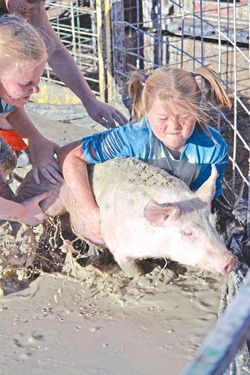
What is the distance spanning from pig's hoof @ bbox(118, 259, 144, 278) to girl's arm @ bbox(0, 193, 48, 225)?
1.42 ft

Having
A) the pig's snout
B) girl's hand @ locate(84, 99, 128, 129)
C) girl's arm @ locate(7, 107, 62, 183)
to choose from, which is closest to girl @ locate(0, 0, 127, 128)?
girl's hand @ locate(84, 99, 128, 129)

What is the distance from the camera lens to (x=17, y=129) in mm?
3141

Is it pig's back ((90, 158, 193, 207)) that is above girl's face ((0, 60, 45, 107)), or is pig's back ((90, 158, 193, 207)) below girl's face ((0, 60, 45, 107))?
below

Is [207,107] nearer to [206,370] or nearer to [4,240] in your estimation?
[4,240]

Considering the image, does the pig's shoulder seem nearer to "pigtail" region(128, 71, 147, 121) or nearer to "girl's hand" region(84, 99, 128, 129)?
"pigtail" region(128, 71, 147, 121)

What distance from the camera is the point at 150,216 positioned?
99.8 inches

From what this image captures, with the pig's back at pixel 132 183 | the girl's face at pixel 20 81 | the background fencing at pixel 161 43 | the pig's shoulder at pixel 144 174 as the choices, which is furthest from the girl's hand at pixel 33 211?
the background fencing at pixel 161 43

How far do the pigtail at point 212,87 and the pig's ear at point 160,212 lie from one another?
21.6 inches

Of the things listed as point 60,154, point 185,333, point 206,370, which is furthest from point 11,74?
point 206,370

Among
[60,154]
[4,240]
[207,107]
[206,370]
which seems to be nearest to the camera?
[206,370]

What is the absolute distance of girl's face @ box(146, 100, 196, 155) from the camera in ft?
8.80

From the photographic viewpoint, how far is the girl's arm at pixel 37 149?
3.06 m

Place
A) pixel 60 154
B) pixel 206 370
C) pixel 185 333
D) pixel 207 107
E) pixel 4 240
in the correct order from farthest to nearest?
1. pixel 4 240
2. pixel 60 154
3. pixel 207 107
4. pixel 185 333
5. pixel 206 370

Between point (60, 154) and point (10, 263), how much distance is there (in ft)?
1.76
